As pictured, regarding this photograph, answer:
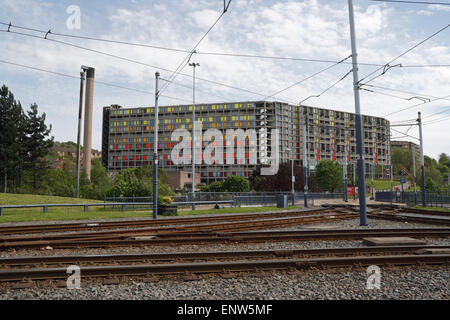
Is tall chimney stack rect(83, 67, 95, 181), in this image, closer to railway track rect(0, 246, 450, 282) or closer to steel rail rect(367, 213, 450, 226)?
steel rail rect(367, 213, 450, 226)

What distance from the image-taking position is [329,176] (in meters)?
82.6

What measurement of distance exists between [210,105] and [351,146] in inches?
2398

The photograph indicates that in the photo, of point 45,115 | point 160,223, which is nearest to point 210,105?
point 45,115

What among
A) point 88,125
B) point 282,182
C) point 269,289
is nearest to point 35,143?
point 88,125

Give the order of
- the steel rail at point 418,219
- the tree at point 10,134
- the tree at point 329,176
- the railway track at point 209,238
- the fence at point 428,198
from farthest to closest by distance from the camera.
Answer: the tree at point 329,176 < the tree at point 10,134 < the fence at point 428,198 < the steel rail at point 418,219 < the railway track at point 209,238

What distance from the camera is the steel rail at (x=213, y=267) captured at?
6023 millimetres

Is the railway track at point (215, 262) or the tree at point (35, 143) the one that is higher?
the tree at point (35, 143)

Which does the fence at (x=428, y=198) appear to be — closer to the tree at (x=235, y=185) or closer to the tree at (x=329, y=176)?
the tree at (x=235, y=185)

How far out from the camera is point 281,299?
5.11 m

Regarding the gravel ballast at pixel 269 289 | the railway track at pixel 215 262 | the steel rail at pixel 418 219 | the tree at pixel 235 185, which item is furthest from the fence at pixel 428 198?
the tree at pixel 235 185

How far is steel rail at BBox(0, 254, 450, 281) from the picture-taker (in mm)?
6023

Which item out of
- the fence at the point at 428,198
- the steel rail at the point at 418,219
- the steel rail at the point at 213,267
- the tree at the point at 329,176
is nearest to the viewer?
the steel rail at the point at 213,267
